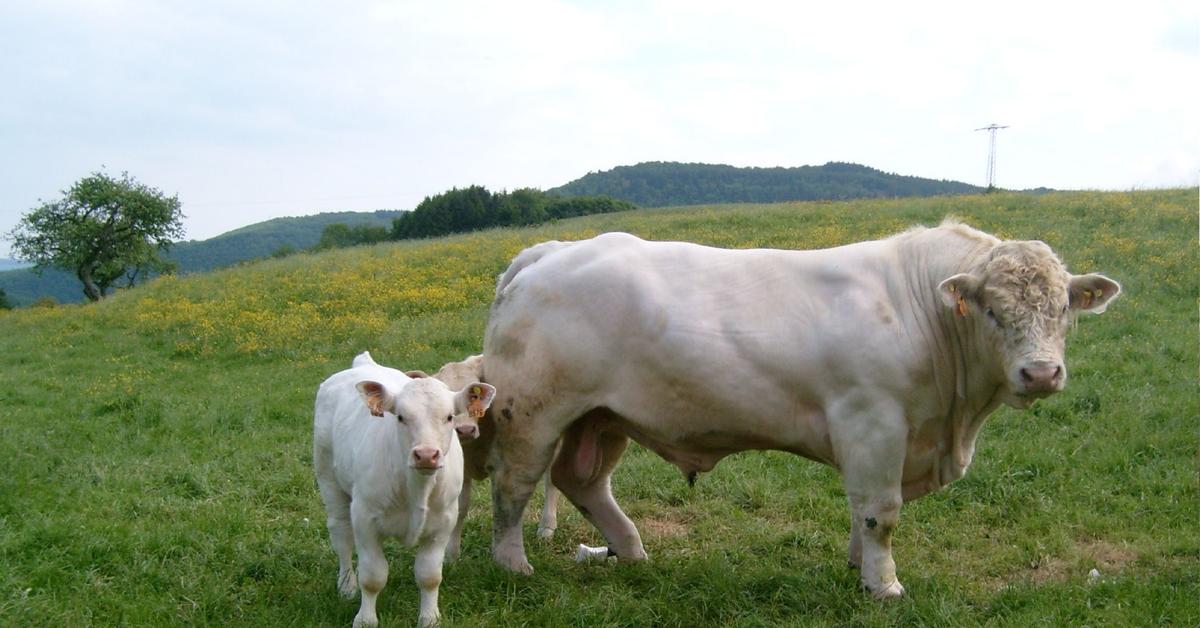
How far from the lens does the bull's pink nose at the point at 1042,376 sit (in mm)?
4941

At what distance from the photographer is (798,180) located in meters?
85.9

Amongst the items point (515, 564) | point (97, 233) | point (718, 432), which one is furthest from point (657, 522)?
point (97, 233)

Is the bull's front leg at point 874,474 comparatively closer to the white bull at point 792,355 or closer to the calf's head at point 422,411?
the white bull at point 792,355

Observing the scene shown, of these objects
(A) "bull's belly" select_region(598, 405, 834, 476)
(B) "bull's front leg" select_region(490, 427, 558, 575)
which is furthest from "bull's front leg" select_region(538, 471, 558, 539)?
(A) "bull's belly" select_region(598, 405, 834, 476)

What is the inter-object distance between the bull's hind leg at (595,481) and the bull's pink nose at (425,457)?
1942 mm

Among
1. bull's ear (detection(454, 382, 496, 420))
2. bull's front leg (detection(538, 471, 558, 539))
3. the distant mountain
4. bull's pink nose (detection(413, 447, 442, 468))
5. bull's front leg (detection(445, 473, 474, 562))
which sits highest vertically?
bull's ear (detection(454, 382, 496, 420))

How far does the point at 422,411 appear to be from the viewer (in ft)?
15.8

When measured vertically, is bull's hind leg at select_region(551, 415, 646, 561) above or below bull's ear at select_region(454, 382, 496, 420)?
below

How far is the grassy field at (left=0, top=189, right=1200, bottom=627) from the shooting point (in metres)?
5.45

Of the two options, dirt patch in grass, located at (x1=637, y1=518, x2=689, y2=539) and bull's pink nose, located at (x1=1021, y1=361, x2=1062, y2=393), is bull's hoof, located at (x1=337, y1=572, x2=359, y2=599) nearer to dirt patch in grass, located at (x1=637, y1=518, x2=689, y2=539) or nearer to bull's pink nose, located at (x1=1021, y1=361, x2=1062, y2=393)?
dirt patch in grass, located at (x1=637, y1=518, x2=689, y2=539)

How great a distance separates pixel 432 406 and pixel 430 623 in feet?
4.26

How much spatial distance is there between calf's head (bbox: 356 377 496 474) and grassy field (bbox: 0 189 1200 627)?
117 centimetres

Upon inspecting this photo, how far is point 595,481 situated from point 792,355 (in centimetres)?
182

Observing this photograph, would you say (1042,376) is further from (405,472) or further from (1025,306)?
(405,472)
